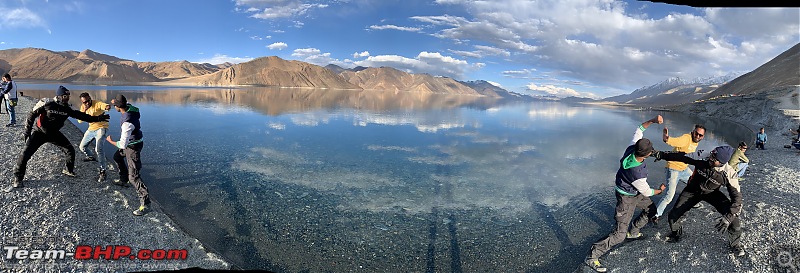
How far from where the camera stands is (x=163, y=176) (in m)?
12.3

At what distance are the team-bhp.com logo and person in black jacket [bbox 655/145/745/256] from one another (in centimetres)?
1004

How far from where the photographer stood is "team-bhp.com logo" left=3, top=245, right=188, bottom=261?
585 cm

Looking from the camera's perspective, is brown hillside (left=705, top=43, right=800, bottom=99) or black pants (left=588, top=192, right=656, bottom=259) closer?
black pants (left=588, top=192, right=656, bottom=259)

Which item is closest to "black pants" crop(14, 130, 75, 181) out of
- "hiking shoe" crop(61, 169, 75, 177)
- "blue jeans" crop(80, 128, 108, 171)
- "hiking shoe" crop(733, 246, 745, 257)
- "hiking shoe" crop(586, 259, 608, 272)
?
"hiking shoe" crop(61, 169, 75, 177)

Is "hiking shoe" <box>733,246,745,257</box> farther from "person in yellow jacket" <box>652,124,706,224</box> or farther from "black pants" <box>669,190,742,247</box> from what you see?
"person in yellow jacket" <box>652,124,706,224</box>

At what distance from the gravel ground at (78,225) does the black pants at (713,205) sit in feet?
30.3

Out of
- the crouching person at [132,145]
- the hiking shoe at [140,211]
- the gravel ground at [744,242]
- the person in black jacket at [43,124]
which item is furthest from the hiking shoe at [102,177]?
the gravel ground at [744,242]

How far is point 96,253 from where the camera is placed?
633 cm

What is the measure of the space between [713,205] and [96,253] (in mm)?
11754

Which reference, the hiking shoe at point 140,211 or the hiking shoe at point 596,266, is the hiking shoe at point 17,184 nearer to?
the hiking shoe at point 140,211

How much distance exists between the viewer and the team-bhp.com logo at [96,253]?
5.85 metres

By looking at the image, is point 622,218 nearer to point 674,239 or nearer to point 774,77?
point 674,239

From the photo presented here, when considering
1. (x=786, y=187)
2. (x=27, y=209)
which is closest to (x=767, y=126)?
(x=786, y=187)

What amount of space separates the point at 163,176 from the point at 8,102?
9.17m
